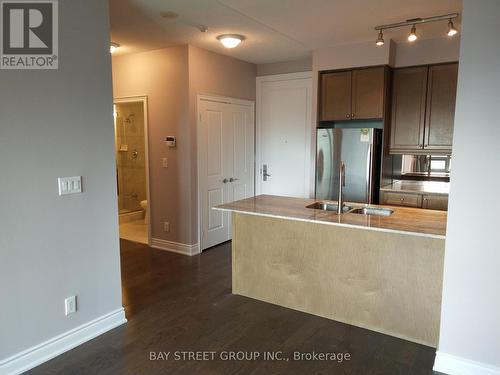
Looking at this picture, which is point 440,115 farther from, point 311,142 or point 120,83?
point 120,83

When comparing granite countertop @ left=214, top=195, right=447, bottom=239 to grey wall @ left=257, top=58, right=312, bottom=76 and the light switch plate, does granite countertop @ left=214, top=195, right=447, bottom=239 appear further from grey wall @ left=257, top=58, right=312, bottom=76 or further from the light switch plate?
grey wall @ left=257, top=58, right=312, bottom=76

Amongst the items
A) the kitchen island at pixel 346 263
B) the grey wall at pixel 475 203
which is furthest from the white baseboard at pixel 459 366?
the kitchen island at pixel 346 263

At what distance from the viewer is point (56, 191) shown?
242cm

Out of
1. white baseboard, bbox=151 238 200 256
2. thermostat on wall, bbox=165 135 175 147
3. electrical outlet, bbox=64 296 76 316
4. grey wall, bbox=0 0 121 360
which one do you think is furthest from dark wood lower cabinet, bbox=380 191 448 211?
electrical outlet, bbox=64 296 76 316

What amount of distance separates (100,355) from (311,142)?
3.50 metres

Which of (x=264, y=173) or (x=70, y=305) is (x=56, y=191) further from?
(x=264, y=173)

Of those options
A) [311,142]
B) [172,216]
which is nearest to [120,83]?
[172,216]

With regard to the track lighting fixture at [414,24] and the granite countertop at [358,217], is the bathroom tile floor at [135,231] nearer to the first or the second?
the granite countertop at [358,217]

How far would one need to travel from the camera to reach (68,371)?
231 centimetres

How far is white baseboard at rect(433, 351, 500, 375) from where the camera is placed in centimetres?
220

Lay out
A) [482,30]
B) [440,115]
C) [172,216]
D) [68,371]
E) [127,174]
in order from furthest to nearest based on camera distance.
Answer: [127,174]
[172,216]
[440,115]
[68,371]
[482,30]

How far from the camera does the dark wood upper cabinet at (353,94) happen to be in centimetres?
432

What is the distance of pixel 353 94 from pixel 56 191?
11.5ft

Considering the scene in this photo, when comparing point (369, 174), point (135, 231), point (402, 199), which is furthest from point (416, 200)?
point (135, 231)
